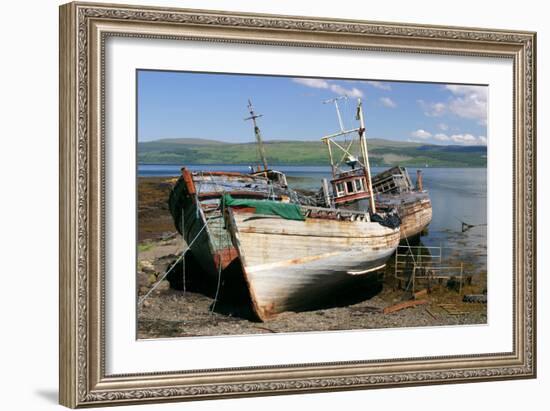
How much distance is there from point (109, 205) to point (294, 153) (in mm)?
1270

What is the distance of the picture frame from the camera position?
21.5 ft

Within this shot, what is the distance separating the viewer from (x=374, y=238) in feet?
24.4

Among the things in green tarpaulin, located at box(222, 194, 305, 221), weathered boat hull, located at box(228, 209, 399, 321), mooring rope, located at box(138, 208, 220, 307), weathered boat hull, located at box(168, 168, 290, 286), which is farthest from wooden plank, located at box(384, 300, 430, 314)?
mooring rope, located at box(138, 208, 220, 307)

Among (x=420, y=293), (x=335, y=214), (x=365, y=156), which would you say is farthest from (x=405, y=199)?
(x=420, y=293)

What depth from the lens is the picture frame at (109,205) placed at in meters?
6.54

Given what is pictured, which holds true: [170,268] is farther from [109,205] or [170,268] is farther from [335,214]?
[335,214]

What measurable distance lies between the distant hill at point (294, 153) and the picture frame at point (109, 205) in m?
0.32

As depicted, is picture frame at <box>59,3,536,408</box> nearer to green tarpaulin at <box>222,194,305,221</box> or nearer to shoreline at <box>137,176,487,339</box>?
shoreline at <box>137,176,487,339</box>

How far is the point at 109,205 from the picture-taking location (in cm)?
665

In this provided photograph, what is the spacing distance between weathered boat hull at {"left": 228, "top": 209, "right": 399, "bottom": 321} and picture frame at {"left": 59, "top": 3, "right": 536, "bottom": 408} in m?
0.45

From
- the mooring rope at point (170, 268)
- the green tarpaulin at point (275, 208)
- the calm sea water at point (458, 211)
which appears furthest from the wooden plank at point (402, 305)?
the mooring rope at point (170, 268)

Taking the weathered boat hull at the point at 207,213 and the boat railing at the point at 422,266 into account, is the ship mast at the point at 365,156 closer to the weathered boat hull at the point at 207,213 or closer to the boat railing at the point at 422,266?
the boat railing at the point at 422,266

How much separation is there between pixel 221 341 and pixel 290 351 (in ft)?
1.55

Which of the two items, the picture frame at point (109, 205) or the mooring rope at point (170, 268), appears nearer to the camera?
the picture frame at point (109, 205)
